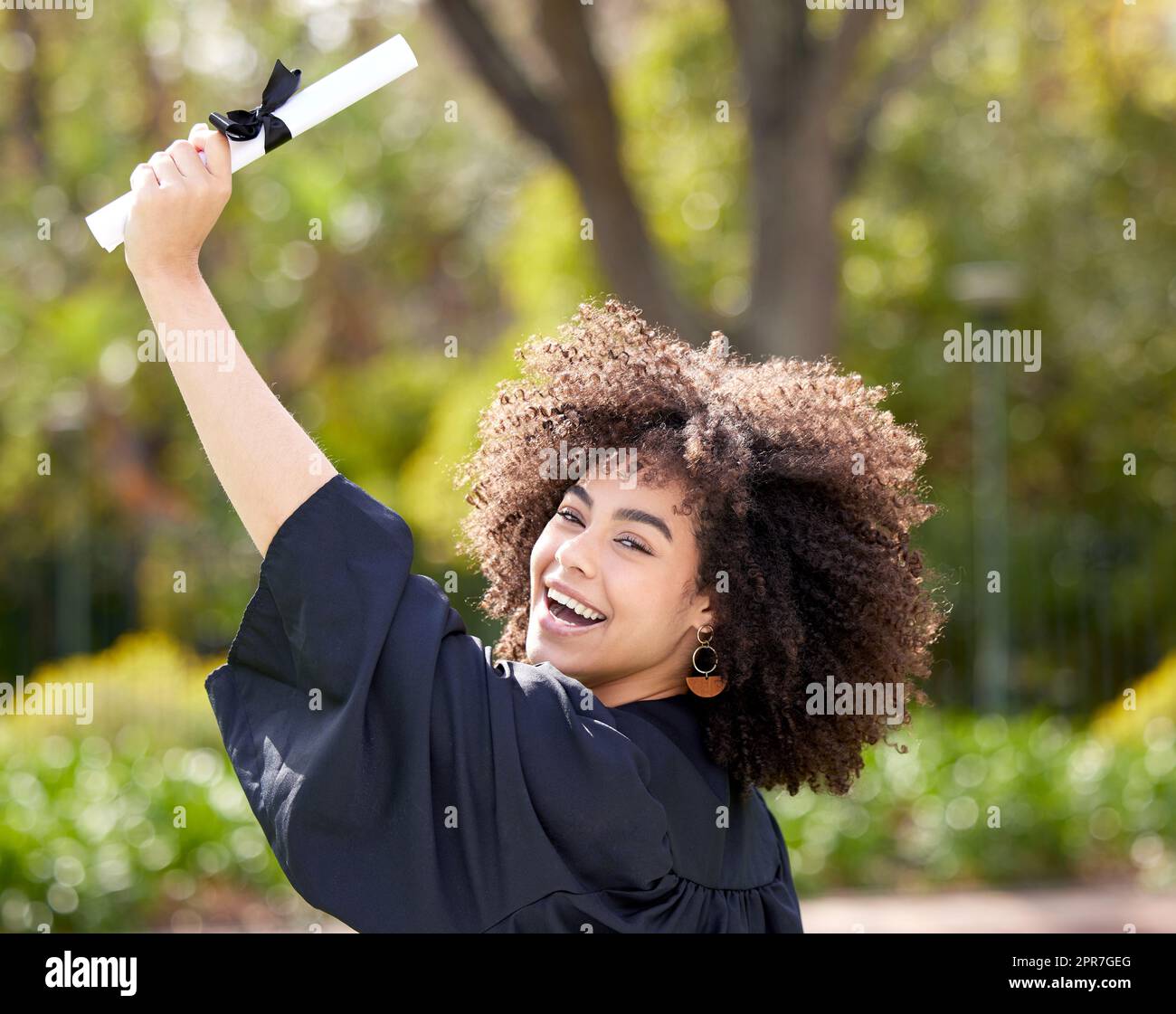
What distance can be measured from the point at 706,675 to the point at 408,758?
567mm

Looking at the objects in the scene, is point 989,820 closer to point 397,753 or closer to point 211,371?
point 397,753

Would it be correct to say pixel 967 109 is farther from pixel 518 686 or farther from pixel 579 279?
pixel 518 686

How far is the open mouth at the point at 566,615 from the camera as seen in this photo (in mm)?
1933

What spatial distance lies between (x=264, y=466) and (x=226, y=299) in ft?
51.6

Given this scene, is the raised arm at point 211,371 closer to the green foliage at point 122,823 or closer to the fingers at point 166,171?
the fingers at point 166,171

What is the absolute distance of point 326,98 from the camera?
1.74m

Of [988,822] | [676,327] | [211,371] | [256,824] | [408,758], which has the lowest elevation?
[988,822]

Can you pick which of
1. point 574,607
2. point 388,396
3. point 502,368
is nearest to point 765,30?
point 502,368

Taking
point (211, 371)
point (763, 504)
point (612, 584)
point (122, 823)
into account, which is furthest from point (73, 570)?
point (211, 371)

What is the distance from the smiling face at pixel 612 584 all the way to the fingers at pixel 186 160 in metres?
0.65

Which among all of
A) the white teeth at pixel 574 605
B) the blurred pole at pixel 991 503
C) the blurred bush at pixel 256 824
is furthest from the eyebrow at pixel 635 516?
the blurred pole at pixel 991 503

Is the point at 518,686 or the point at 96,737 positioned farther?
the point at 96,737

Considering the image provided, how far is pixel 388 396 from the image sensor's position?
16.7 metres

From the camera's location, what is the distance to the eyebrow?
1.95 metres
